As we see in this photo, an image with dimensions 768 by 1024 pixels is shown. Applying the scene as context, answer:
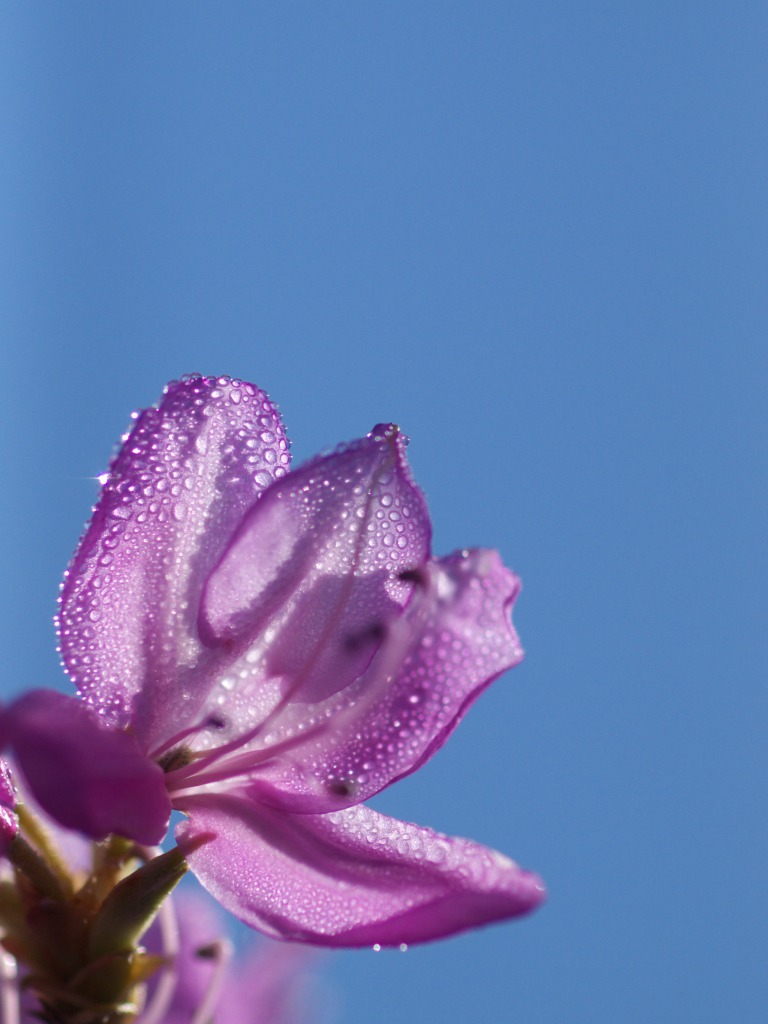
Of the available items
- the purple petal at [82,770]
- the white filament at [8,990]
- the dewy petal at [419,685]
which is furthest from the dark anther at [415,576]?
the white filament at [8,990]

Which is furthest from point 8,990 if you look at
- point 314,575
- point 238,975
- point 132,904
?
point 238,975

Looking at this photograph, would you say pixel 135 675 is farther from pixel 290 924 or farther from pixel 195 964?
pixel 195 964

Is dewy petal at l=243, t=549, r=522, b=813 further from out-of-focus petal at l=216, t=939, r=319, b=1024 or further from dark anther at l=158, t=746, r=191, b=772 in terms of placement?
out-of-focus petal at l=216, t=939, r=319, b=1024

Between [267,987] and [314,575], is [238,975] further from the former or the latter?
[314,575]

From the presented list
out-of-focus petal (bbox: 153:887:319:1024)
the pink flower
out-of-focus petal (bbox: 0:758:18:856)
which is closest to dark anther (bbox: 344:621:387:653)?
the pink flower

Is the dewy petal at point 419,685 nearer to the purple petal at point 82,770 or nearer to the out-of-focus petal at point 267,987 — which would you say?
the purple petal at point 82,770

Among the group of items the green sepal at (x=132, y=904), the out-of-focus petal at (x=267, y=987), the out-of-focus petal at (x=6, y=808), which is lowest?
the out-of-focus petal at (x=267, y=987)

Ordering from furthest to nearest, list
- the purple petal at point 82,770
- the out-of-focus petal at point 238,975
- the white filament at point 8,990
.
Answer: the out-of-focus petal at point 238,975 → the white filament at point 8,990 → the purple petal at point 82,770

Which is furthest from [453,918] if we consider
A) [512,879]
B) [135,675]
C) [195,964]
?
[195,964]
